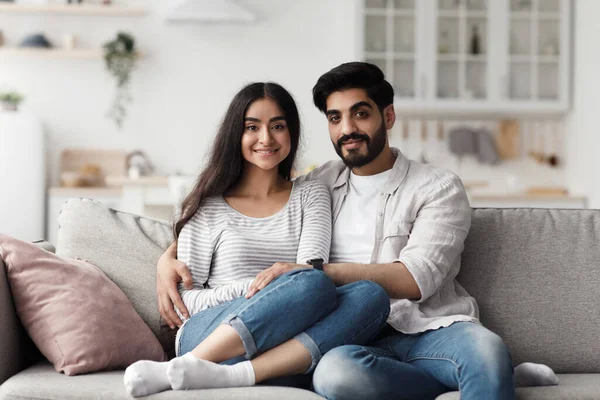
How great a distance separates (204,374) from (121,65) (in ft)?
14.4

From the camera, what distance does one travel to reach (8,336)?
6.30 feet

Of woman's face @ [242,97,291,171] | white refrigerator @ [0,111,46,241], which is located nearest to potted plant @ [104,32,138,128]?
white refrigerator @ [0,111,46,241]

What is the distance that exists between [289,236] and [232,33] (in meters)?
3.98

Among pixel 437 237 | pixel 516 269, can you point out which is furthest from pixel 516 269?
pixel 437 237

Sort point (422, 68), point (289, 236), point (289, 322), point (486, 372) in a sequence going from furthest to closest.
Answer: point (422, 68)
point (289, 236)
point (289, 322)
point (486, 372)

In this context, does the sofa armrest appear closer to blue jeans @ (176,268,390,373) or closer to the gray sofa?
the gray sofa

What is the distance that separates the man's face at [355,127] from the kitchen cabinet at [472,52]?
3.49m

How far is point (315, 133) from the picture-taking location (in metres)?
5.96

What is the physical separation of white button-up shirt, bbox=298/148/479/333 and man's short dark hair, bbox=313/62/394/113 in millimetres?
204

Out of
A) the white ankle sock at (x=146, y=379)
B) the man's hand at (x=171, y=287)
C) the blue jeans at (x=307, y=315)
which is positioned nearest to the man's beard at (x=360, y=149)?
the blue jeans at (x=307, y=315)

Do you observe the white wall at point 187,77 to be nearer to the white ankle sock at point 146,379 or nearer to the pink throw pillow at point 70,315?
the pink throw pillow at point 70,315

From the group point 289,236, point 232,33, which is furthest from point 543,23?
point 289,236

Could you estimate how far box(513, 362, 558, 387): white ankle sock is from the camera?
1900mm

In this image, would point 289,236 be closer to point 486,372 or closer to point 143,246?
point 143,246
